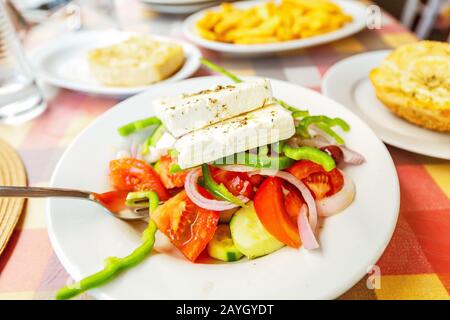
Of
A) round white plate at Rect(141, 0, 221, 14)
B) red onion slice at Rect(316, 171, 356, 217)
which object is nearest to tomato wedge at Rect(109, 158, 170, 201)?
red onion slice at Rect(316, 171, 356, 217)

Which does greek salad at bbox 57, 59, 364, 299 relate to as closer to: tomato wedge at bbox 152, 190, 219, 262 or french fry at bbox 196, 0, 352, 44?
tomato wedge at bbox 152, 190, 219, 262

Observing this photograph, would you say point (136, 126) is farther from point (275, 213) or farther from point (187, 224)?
point (275, 213)

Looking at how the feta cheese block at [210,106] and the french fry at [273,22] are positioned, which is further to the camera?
the french fry at [273,22]

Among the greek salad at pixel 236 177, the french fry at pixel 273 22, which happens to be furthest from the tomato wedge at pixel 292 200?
the french fry at pixel 273 22

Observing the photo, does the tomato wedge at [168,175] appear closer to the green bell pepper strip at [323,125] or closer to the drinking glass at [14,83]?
the green bell pepper strip at [323,125]

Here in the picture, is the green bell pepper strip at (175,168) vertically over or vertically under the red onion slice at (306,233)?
over

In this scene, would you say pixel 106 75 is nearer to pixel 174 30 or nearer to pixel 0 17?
pixel 0 17
